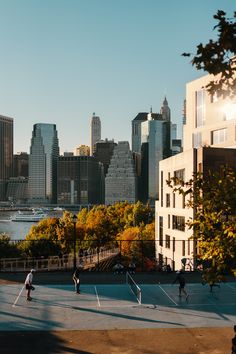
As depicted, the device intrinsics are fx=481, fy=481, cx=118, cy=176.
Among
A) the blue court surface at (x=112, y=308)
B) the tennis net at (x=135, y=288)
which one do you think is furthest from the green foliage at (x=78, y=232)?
the blue court surface at (x=112, y=308)

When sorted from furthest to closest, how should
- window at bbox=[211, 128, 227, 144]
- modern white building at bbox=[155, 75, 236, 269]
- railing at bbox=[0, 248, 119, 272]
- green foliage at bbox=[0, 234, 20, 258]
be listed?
green foliage at bbox=[0, 234, 20, 258]
window at bbox=[211, 128, 227, 144]
modern white building at bbox=[155, 75, 236, 269]
railing at bbox=[0, 248, 119, 272]

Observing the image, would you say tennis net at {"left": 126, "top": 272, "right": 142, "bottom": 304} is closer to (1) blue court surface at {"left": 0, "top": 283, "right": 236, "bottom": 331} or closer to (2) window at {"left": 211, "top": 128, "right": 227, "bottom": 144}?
(1) blue court surface at {"left": 0, "top": 283, "right": 236, "bottom": 331}

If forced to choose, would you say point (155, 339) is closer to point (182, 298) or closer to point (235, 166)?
point (182, 298)

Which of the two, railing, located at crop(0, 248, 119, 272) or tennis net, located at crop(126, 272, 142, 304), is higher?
tennis net, located at crop(126, 272, 142, 304)

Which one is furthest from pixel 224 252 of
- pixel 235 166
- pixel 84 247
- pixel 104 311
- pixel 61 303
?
pixel 84 247

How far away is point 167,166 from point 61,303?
38843 millimetres

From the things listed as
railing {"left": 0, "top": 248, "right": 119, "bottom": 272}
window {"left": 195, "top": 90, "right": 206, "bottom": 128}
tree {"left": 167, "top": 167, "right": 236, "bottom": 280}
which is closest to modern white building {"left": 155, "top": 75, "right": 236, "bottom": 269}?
window {"left": 195, "top": 90, "right": 206, "bottom": 128}

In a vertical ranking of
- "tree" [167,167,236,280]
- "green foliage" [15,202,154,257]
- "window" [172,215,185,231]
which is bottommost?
"green foliage" [15,202,154,257]

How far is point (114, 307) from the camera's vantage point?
2344 centimetres

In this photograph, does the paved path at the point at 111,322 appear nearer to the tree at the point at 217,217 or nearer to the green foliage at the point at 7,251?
the tree at the point at 217,217

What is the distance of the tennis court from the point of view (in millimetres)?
20219

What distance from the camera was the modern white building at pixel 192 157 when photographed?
160 feet

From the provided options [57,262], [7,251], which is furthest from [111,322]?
[7,251]

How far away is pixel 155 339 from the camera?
18094 millimetres
